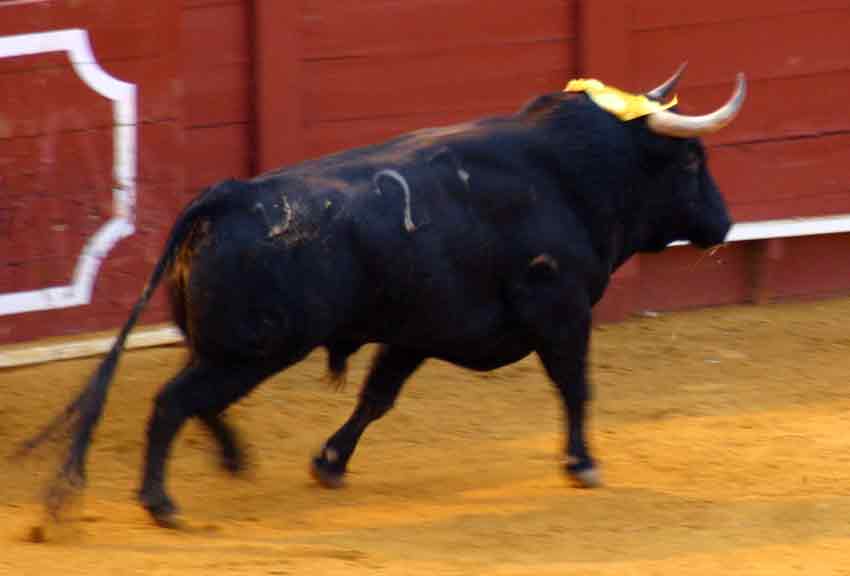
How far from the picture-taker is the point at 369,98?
26.8ft

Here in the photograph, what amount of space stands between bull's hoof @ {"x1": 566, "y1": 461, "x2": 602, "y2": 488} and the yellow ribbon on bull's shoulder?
1.17 m

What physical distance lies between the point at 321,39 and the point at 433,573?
11.7 ft

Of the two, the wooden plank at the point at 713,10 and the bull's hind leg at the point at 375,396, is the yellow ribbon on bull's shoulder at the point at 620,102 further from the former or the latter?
the wooden plank at the point at 713,10

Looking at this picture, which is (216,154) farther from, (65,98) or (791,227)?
(791,227)

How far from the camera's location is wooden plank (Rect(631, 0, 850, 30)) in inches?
336

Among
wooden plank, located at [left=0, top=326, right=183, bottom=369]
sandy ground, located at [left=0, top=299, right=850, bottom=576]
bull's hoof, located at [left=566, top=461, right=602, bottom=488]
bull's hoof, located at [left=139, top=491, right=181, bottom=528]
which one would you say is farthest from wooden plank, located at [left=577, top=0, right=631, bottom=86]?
bull's hoof, located at [left=139, top=491, right=181, bottom=528]

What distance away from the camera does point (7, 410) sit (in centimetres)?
693

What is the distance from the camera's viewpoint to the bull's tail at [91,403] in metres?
5.36

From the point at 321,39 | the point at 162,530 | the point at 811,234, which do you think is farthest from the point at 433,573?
the point at 811,234

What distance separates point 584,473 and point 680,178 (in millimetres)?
1090

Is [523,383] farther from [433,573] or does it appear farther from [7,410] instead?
[433,573]

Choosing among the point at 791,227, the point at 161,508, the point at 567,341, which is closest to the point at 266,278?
the point at 161,508

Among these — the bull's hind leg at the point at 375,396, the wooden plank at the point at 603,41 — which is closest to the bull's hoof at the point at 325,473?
the bull's hind leg at the point at 375,396

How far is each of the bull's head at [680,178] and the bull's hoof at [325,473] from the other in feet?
4.35
